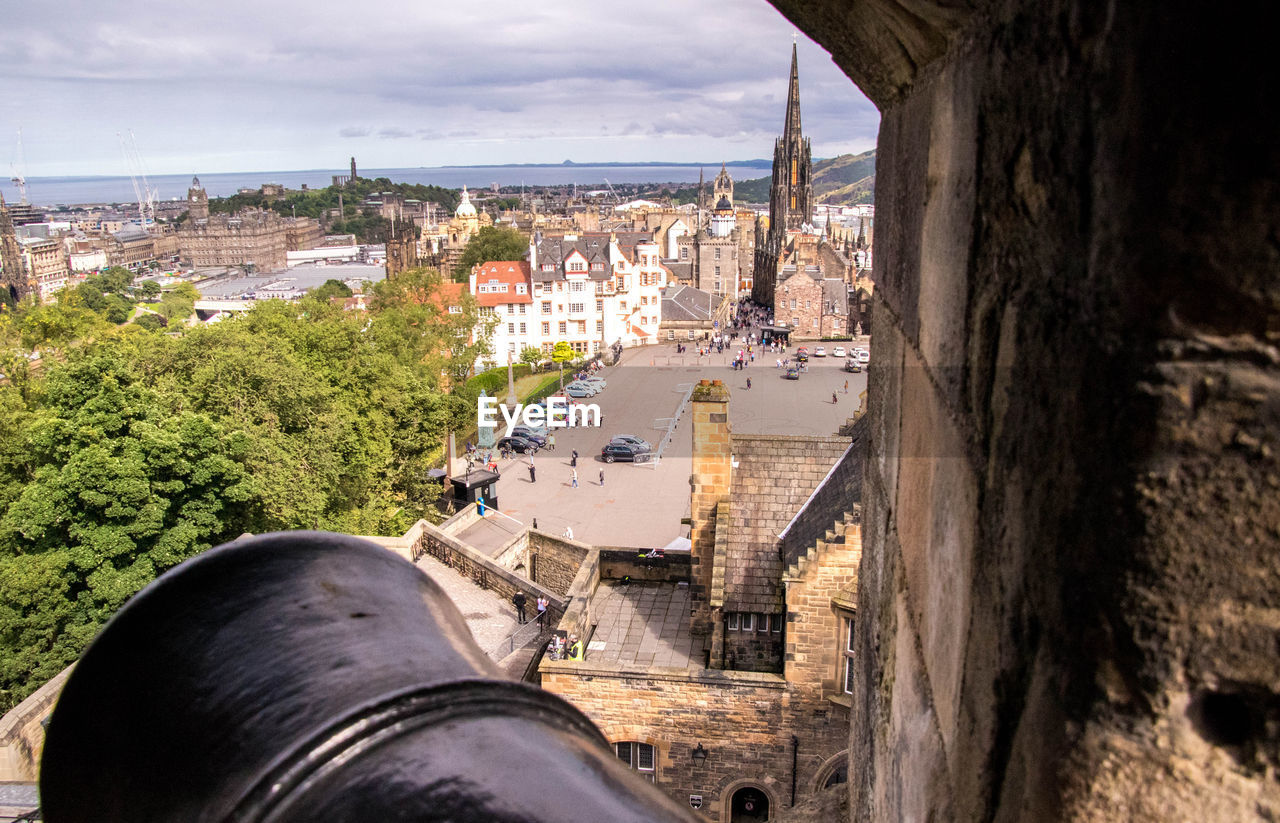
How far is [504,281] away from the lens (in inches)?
2137

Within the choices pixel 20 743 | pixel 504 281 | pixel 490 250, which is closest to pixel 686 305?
pixel 504 281

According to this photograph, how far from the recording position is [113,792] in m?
1.31

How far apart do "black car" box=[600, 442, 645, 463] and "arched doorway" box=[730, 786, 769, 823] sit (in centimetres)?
2199

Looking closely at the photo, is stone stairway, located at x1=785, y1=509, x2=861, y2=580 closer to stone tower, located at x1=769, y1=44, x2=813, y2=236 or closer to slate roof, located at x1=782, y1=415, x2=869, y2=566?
slate roof, located at x1=782, y1=415, x2=869, y2=566

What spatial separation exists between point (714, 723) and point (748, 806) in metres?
1.59

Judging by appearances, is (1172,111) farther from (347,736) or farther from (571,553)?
(571,553)

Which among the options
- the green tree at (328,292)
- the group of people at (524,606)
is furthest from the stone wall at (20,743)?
the green tree at (328,292)

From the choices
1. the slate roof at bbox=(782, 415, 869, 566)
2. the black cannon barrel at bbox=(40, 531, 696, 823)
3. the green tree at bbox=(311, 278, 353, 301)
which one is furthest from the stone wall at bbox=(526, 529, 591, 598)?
the green tree at bbox=(311, 278, 353, 301)

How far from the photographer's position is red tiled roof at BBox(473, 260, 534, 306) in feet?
176

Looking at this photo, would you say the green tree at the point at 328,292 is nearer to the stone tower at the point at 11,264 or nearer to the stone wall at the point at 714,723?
the stone wall at the point at 714,723

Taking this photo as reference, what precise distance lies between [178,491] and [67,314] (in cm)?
1439

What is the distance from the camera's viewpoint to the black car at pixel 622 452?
34594 millimetres

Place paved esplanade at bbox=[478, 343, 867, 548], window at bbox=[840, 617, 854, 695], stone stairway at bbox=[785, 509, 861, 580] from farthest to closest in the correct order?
paved esplanade at bbox=[478, 343, 867, 548]
window at bbox=[840, 617, 854, 695]
stone stairway at bbox=[785, 509, 861, 580]

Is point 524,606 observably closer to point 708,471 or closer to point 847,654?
point 708,471
